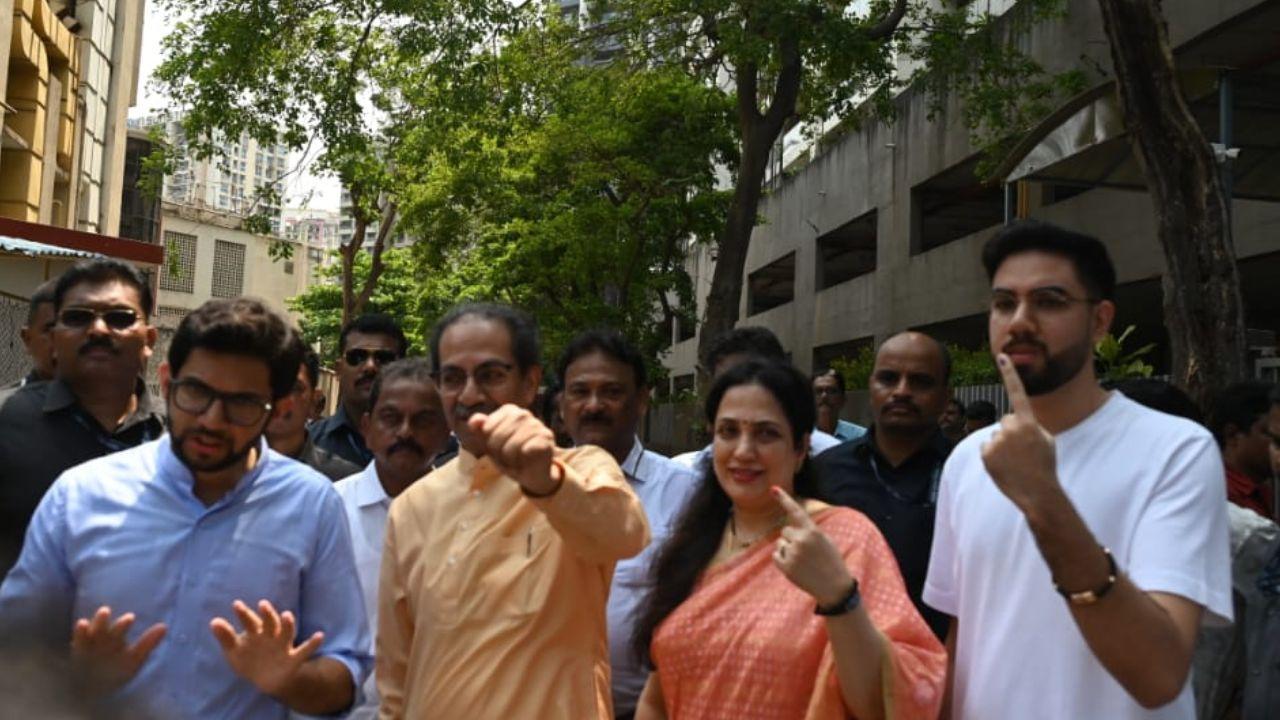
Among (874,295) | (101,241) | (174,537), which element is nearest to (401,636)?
Answer: (174,537)

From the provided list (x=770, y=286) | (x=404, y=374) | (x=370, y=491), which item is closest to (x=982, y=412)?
(x=404, y=374)

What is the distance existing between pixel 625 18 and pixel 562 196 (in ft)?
20.8

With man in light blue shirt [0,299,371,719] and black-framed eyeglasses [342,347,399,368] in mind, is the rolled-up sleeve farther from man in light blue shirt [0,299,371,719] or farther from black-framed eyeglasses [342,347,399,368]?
black-framed eyeglasses [342,347,399,368]

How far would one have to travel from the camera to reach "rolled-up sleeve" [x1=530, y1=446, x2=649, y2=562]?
8.45 feet

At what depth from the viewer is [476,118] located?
45.1 feet

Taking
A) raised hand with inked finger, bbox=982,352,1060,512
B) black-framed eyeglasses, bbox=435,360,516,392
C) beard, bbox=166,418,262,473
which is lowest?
beard, bbox=166,418,262,473

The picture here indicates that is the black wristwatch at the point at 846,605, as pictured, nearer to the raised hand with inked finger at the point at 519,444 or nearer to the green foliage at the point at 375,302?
the raised hand with inked finger at the point at 519,444

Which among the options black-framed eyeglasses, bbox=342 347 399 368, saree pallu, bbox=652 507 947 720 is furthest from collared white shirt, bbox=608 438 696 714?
black-framed eyeglasses, bbox=342 347 399 368

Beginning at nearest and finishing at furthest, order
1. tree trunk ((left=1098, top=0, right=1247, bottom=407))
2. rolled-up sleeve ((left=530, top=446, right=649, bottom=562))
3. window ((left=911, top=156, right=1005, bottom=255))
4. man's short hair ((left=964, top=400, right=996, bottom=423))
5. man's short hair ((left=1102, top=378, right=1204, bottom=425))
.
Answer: rolled-up sleeve ((left=530, top=446, right=649, bottom=562)), man's short hair ((left=1102, top=378, right=1204, bottom=425)), tree trunk ((left=1098, top=0, right=1247, bottom=407)), man's short hair ((left=964, top=400, right=996, bottom=423)), window ((left=911, top=156, right=1005, bottom=255))

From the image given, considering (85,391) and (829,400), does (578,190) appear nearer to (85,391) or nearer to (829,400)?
(829,400)

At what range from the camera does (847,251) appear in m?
29.7

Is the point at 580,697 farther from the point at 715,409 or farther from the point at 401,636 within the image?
the point at 715,409

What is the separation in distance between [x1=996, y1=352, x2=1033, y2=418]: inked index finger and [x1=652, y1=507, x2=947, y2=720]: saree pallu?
0.56m

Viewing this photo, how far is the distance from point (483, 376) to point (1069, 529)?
Result: 58.0 inches
